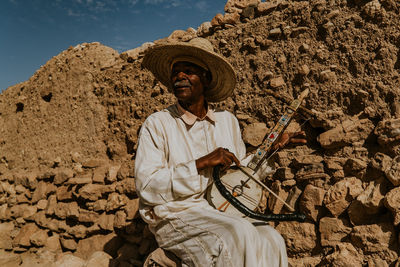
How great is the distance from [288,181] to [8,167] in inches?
232

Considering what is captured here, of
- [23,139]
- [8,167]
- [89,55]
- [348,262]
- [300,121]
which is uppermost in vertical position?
[89,55]

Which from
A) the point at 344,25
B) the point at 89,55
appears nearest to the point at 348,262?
the point at 344,25

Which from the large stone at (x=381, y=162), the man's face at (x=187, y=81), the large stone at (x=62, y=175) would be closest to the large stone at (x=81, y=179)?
the large stone at (x=62, y=175)

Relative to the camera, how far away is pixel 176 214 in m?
2.03

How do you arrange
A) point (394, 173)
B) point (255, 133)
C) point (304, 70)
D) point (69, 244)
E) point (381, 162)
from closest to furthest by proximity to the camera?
point (394, 173)
point (381, 162)
point (304, 70)
point (255, 133)
point (69, 244)

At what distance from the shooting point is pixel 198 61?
7.99 ft

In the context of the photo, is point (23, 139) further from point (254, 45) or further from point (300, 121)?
point (300, 121)

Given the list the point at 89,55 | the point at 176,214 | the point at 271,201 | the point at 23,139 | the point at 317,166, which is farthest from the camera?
the point at 23,139

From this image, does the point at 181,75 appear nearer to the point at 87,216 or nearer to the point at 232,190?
the point at 232,190

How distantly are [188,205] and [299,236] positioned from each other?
42.4 inches

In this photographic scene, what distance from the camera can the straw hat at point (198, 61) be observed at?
2.33 meters

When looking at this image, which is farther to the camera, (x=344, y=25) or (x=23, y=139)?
(x=23, y=139)

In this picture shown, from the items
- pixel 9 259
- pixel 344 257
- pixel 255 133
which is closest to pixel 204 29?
pixel 255 133

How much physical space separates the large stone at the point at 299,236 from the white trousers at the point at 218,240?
0.61 m
